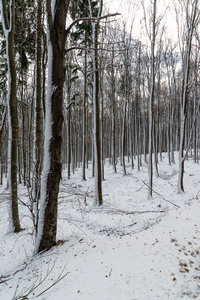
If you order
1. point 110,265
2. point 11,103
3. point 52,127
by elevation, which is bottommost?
point 110,265

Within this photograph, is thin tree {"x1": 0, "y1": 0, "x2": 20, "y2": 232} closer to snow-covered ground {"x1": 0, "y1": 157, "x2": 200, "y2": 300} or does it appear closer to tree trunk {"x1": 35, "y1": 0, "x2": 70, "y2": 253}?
snow-covered ground {"x1": 0, "y1": 157, "x2": 200, "y2": 300}

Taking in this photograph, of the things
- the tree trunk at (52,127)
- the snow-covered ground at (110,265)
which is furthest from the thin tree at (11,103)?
the tree trunk at (52,127)

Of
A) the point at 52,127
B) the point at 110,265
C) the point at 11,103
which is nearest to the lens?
the point at 110,265

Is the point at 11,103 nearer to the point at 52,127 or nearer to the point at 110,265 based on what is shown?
the point at 52,127

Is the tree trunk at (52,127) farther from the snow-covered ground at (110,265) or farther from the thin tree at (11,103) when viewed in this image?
the thin tree at (11,103)

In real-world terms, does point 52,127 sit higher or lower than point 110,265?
higher

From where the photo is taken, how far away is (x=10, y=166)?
517 centimetres

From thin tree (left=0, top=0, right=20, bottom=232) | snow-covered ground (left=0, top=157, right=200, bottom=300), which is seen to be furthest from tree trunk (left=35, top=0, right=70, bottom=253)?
thin tree (left=0, top=0, right=20, bottom=232)

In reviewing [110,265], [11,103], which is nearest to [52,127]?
[110,265]

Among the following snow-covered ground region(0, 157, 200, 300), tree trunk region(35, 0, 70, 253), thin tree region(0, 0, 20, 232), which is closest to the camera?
snow-covered ground region(0, 157, 200, 300)

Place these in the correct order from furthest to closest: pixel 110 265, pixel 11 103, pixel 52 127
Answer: pixel 11 103, pixel 52 127, pixel 110 265

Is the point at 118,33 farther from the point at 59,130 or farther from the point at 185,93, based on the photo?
the point at 59,130

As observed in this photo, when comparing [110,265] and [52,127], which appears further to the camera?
[52,127]

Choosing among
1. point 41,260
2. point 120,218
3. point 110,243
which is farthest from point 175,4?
point 41,260
